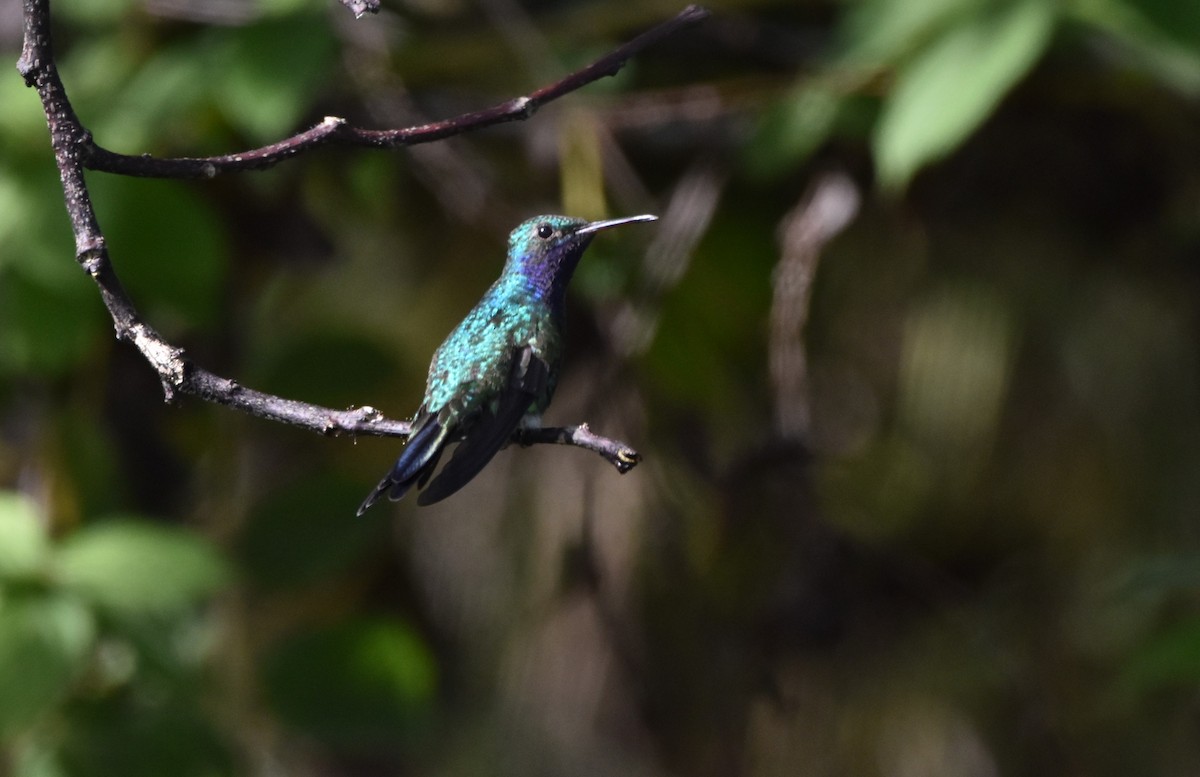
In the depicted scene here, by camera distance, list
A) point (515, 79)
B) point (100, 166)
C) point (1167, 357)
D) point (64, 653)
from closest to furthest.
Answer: point (100, 166), point (64, 653), point (515, 79), point (1167, 357)

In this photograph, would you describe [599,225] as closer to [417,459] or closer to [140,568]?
[417,459]

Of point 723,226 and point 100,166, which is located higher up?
point 723,226

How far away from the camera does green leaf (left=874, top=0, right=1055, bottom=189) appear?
2.34 meters

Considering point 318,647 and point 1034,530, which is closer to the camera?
point 318,647

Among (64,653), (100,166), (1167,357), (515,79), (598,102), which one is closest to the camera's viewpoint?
(100,166)

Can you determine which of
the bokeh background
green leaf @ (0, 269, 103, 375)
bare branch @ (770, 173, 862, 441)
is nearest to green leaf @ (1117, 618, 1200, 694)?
the bokeh background

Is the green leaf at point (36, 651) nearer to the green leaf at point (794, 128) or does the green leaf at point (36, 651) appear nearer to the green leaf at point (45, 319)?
the green leaf at point (45, 319)

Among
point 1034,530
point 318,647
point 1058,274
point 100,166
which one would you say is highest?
point 1058,274

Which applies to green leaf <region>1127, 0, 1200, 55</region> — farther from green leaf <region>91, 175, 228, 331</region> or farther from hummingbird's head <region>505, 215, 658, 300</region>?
green leaf <region>91, 175, 228, 331</region>

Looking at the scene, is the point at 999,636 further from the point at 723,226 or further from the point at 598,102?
the point at 598,102

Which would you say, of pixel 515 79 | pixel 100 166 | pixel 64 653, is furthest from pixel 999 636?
pixel 100 166

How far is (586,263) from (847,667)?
1690mm

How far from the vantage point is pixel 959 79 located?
8.00ft

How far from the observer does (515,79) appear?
357 centimetres
